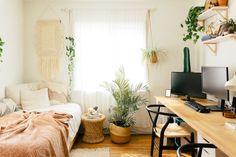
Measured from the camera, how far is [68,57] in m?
3.74

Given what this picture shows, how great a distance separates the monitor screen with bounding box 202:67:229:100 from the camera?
224 centimetres

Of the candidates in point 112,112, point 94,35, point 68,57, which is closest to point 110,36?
point 94,35

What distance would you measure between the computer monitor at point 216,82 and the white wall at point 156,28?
115cm

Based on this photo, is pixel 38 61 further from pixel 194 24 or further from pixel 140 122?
pixel 194 24

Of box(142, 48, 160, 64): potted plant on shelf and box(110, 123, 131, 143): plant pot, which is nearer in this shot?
box(110, 123, 131, 143): plant pot

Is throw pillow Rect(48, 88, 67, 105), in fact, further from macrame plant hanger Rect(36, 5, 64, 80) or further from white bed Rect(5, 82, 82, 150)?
macrame plant hanger Rect(36, 5, 64, 80)

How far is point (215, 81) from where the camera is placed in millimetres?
2424

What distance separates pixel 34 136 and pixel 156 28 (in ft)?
9.22

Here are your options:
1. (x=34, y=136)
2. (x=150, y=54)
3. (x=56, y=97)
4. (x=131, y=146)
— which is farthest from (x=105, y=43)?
(x=34, y=136)

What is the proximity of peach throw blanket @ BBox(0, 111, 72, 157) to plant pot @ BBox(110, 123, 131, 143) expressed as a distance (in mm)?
951

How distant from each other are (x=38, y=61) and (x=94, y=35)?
45.2 inches

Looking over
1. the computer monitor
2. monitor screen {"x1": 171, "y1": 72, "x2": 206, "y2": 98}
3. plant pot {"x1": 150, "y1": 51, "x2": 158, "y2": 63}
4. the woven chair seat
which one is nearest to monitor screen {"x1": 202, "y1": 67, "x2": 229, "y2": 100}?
the computer monitor

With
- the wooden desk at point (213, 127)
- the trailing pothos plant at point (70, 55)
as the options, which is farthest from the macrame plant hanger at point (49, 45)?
the wooden desk at point (213, 127)

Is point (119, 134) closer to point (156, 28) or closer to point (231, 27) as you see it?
point (156, 28)
